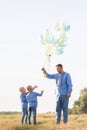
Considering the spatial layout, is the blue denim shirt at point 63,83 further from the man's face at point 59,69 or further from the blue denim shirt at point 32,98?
the blue denim shirt at point 32,98

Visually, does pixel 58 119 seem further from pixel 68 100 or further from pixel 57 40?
pixel 57 40

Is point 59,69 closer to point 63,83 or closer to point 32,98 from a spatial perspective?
point 63,83

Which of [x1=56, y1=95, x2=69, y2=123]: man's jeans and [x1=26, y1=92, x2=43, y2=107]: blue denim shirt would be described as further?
[x1=26, y1=92, x2=43, y2=107]: blue denim shirt

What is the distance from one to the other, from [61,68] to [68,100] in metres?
1.30

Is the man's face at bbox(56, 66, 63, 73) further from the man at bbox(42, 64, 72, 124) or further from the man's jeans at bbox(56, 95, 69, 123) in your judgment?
the man's jeans at bbox(56, 95, 69, 123)

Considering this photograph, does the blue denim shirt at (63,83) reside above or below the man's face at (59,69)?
below

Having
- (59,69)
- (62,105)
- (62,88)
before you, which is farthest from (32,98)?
(59,69)

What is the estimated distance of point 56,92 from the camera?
19734mm

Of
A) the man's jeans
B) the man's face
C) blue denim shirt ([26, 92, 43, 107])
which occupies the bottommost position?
the man's jeans

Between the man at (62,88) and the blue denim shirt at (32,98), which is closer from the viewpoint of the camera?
the man at (62,88)

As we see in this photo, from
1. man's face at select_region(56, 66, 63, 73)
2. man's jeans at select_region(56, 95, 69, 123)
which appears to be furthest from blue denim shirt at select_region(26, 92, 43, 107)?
man's face at select_region(56, 66, 63, 73)

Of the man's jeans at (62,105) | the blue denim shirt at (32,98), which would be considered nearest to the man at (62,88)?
the man's jeans at (62,105)

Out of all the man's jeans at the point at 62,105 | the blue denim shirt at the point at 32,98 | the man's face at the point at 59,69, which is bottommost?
the man's jeans at the point at 62,105

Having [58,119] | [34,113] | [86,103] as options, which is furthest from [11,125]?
[86,103]
